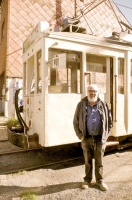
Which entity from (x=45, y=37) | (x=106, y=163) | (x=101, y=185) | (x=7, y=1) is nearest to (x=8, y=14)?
(x=7, y=1)

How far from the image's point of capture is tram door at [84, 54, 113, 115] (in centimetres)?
463

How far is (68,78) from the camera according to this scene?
4.49m

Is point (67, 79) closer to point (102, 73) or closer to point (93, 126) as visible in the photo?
point (102, 73)

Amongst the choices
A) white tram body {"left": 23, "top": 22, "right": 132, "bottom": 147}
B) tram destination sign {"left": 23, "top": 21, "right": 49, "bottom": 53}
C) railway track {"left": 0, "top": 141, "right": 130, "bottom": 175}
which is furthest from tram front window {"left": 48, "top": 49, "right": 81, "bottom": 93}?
railway track {"left": 0, "top": 141, "right": 130, "bottom": 175}

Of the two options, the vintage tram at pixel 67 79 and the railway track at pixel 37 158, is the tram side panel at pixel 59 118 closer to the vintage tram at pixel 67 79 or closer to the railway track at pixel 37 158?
the vintage tram at pixel 67 79

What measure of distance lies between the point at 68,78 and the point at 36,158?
2.30 m

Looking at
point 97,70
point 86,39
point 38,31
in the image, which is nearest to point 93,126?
point 97,70

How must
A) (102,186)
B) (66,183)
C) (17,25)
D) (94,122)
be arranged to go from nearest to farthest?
(94,122) → (102,186) → (66,183) → (17,25)

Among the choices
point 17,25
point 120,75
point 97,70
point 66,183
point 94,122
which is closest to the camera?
point 94,122

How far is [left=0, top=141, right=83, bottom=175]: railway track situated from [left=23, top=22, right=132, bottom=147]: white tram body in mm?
Result: 776

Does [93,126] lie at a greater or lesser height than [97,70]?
lesser

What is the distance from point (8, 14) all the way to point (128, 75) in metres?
9.57

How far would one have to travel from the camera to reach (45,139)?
3.92 meters

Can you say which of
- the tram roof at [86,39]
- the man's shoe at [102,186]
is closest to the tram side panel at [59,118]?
the man's shoe at [102,186]
